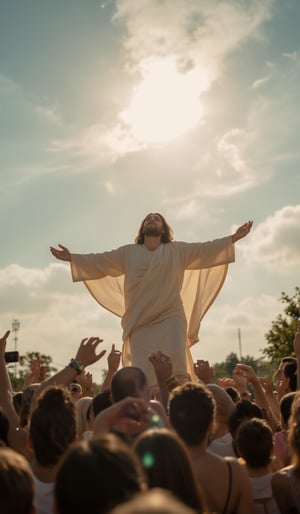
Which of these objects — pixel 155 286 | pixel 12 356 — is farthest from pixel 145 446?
pixel 155 286

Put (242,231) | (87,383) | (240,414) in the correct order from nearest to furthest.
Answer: (240,414), (87,383), (242,231)

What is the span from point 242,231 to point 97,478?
28.0 feet

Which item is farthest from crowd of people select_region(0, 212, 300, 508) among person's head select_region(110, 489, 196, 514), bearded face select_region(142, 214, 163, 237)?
bearded face select_region(142, 214, 163, 237)

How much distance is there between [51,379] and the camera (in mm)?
4457

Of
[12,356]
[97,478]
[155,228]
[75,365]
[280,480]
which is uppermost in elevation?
[155,228]

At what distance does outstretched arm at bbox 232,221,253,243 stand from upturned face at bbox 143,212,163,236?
122 centimetres

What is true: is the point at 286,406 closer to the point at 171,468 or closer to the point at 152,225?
the point at 171,468

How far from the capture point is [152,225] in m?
10.5

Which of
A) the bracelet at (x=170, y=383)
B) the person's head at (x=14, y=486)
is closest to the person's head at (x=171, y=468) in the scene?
the person's head at (x=14, y=486)

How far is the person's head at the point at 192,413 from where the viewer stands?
3.47 metres

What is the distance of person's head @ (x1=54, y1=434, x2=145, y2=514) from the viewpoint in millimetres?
1901

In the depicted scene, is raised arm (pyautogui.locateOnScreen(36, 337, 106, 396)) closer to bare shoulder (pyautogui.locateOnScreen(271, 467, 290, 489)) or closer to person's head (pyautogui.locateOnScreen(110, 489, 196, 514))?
bare shoulder (pyautogui.locateOnScreen(271, 467, 290, 489))

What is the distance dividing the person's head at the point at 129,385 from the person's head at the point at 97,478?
2.05 m

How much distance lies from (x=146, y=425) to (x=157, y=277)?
6724 mm
